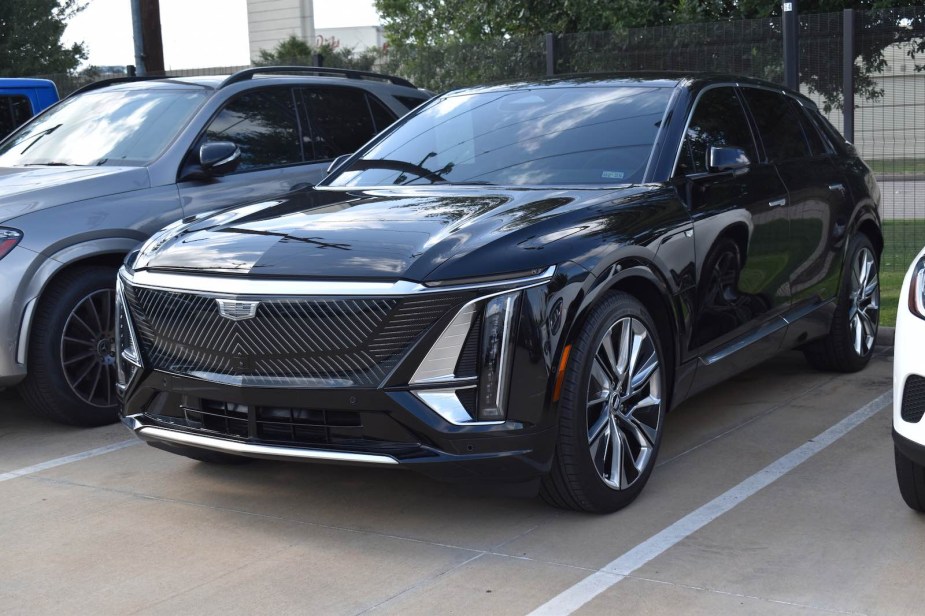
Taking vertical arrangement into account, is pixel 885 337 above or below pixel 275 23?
below

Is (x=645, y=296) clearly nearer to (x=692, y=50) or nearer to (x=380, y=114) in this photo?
(x=380, y=114)

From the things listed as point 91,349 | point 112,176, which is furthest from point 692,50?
point 91,349

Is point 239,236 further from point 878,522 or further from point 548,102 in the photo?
point 878,522

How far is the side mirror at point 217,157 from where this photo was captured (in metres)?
6.36

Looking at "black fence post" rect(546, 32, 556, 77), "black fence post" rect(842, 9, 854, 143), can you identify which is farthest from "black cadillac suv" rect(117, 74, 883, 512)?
"black fence post" rect(546, 32, 556, 77)

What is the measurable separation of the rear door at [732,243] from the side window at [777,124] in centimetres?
17

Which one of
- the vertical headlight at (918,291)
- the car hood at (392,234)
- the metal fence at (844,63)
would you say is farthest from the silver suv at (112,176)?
the metal fence at (844,63)

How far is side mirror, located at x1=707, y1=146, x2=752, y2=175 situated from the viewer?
517cm

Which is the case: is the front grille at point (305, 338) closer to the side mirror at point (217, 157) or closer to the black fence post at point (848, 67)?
the side mirror at point (217, 157)

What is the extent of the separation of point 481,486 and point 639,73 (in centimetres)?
254

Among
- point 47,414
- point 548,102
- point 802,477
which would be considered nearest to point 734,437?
point 802,477

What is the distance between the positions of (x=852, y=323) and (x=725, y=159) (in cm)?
204

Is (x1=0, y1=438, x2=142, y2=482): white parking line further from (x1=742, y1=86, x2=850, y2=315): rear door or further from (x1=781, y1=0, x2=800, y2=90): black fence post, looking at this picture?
(x1=781, y1=0, x2=800, y2=90): black fence post

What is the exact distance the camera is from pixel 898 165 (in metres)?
10.2
